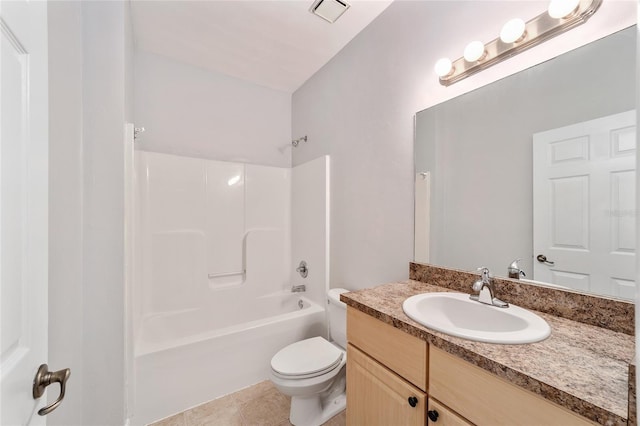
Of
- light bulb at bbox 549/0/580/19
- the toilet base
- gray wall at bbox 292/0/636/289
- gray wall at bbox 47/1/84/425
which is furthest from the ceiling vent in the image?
the toilet base

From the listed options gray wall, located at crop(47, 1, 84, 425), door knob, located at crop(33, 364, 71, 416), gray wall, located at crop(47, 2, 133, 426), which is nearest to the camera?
door knob, located at crop(33, 364, 71, 416)

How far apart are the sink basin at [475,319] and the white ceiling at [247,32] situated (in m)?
1.78

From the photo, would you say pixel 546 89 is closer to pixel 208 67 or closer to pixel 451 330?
pixel 451 330

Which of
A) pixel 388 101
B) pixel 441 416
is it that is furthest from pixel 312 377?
pixel 388 101

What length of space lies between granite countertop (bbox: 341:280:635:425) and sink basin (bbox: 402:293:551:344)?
0.02 meters

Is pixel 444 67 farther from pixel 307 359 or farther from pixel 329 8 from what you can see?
pixel 307 359

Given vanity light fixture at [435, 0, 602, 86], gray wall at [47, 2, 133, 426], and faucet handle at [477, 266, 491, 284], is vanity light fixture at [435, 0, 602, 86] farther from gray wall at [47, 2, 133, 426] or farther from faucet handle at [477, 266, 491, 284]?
gray wall at [47, 2, 133, 426]

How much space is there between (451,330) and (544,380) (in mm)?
238

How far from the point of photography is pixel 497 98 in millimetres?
1132

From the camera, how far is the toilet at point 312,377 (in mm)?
1376

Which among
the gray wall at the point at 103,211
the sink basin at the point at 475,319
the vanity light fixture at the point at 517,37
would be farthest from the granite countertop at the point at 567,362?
the gray wall at the point at 103,211

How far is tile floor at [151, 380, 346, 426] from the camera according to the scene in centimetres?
150

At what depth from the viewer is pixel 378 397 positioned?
3.17 feet

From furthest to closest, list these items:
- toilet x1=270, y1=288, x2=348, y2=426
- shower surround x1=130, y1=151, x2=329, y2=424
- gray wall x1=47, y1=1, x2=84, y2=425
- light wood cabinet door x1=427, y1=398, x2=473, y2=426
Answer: shower surround x1=130, y1=151, x2=329, y2=424, toilet x1=270, y1=288, x2=348, y2=426, gray wall x1=47, y1=1, x2=84, y2=425, light wood cabinet door x1=427, y1=398, x2=473, y2=426
